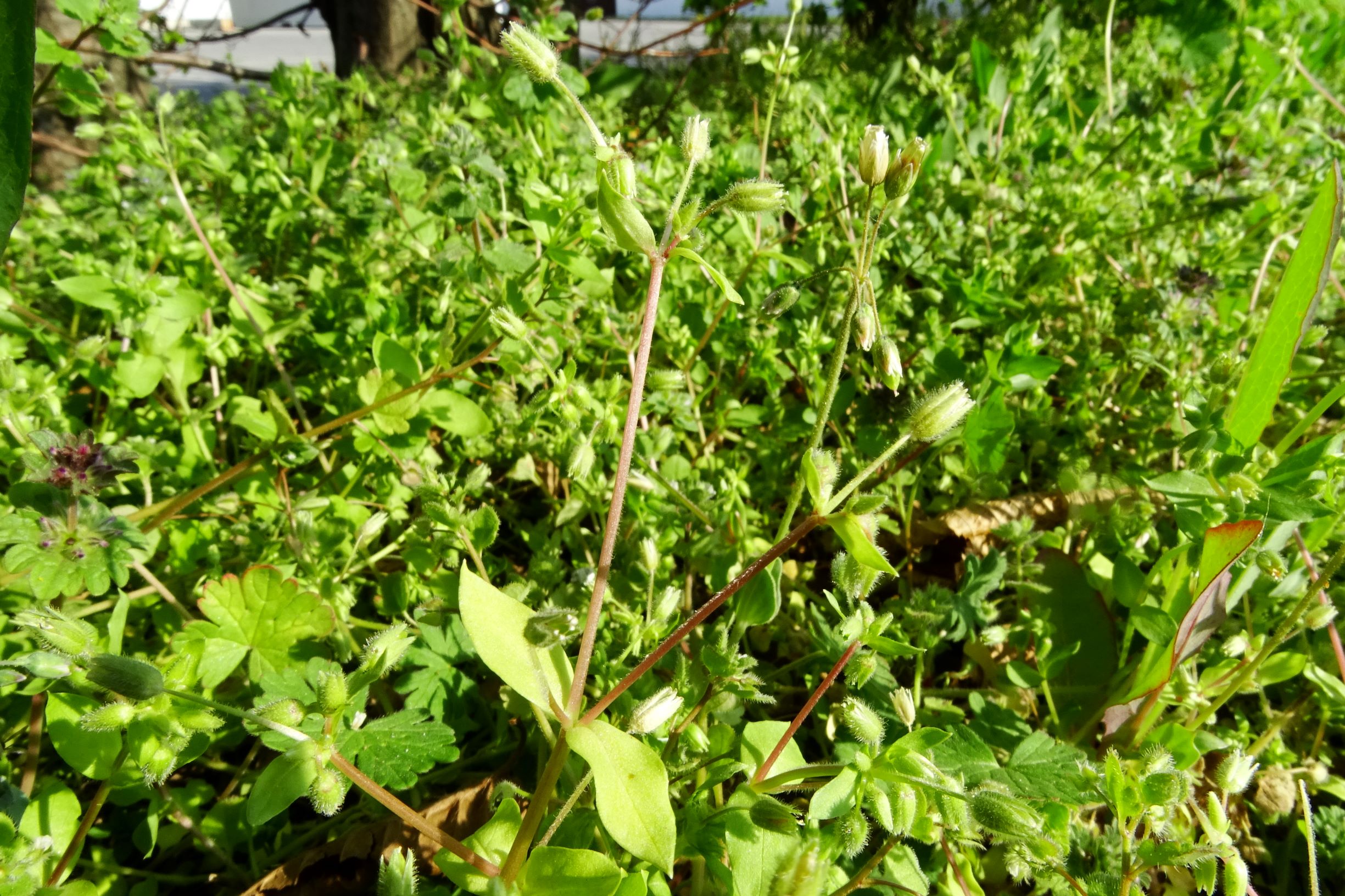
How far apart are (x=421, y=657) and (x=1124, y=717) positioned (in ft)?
3.33

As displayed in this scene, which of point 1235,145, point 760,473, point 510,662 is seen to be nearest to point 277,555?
point 510,662

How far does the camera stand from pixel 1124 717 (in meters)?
1.20

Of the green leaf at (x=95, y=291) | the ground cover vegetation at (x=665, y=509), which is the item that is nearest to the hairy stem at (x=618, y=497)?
the ground cover vegetation at (x=665, y=509)

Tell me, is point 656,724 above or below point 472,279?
below

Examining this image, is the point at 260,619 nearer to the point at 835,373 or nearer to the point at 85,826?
the point at 85,826

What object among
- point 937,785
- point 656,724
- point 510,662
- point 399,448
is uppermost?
point 399,448

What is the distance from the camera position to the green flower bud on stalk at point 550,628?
0.81m

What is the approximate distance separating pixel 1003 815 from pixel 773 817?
227mm

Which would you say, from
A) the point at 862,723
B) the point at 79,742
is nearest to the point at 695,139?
the point at 862,723

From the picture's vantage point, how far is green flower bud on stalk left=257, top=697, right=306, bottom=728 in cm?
77

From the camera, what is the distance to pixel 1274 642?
105 centimetres

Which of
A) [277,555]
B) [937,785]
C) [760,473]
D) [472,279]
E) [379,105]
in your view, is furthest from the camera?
[379,105]

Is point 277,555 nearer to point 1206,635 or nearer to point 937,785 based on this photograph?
point 937,785

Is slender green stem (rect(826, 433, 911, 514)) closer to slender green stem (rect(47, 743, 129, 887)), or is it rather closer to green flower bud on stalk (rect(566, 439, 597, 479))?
green flower bud on stalk (rect(566, 439, 597, 479))
